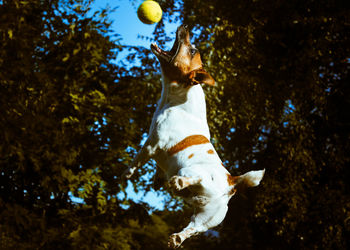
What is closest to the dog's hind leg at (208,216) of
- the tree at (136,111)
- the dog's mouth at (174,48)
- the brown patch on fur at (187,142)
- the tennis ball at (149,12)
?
the brown patch on fur at (187,142)

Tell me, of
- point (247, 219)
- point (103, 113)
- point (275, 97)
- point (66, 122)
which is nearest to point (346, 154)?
point (275, 97)

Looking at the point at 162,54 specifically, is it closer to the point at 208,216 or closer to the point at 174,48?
the point at 174,48

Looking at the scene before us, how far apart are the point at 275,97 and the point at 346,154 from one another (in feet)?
6.40

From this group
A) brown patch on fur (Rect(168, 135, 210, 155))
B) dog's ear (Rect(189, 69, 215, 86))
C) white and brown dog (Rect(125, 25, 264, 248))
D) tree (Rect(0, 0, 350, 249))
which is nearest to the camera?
white and brown dog (Rect(125, 25, 264, 248))

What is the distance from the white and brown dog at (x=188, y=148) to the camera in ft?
7.60

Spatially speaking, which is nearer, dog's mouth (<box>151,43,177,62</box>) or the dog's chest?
the dog's chest

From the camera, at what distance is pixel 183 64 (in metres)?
2.59

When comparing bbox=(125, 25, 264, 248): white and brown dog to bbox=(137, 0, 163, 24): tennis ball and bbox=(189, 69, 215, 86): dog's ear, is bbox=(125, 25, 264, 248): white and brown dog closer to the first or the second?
bbox=(189, 69, 215, 86): dog's ear

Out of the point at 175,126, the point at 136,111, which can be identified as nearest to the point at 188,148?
the point at 175,126

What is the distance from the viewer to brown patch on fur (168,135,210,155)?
245cm

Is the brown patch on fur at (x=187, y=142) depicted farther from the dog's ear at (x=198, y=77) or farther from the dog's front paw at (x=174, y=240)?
the dog's front paw at (x=174, y=240)

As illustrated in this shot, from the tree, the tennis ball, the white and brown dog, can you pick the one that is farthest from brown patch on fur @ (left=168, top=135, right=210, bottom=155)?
the tree

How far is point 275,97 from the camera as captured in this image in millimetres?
8133

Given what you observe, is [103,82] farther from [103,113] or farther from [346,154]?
[346,154]
